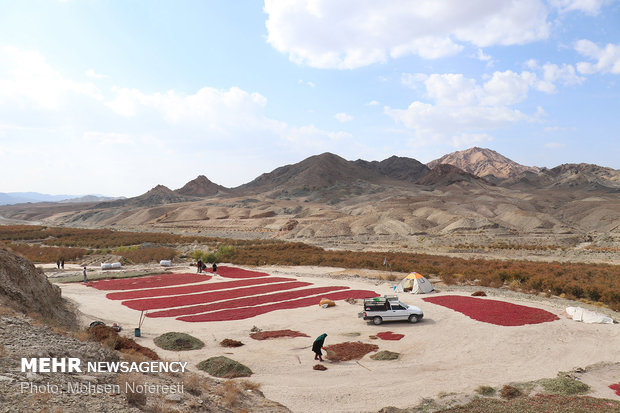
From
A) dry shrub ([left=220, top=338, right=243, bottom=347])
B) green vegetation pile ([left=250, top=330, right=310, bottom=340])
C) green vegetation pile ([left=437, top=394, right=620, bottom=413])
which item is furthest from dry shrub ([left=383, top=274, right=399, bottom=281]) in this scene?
green vegetation pile ([left=437, top=394, right=620, bottom=413])

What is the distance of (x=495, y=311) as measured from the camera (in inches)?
1062

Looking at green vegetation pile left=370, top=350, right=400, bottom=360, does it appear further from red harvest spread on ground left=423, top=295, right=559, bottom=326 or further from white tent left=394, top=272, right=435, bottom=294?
white tent left=394, top=272, right=435, bottom=294

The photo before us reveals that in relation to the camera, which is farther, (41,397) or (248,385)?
(248,385)

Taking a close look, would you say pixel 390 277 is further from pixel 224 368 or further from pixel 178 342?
pixel 224 368

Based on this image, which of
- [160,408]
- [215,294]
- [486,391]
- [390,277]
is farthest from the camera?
[390,277]

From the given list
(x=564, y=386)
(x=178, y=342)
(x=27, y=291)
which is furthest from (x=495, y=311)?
(x=27, y=291)

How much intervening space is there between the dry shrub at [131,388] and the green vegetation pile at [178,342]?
28.1ft

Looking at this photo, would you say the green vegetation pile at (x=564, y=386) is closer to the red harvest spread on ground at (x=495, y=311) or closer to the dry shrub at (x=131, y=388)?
the red harvest spread on ground at (x=495, y=311)

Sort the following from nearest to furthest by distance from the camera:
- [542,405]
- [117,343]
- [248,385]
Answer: [542,405] < [248,385] < [117,343]

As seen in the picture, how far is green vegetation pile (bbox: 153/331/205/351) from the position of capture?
19891 millimetres

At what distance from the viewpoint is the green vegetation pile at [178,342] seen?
1989cm

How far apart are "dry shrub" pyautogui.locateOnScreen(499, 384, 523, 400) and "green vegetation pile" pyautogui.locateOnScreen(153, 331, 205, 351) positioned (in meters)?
14.6

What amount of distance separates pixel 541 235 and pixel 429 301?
74420 millimetres

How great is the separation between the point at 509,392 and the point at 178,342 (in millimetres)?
15848
